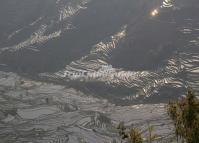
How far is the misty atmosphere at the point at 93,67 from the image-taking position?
66.9 meters

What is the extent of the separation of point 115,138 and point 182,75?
19673 mm

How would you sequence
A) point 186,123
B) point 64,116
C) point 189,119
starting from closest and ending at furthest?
point 189,119, point 186,123, point 64,116

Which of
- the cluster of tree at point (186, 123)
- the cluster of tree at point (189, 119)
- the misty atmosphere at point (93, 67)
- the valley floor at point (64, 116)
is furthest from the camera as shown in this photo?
the misty atmosphere at point (93, 67)

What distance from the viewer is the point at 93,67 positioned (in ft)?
277

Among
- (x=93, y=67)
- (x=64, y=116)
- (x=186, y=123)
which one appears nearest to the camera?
(x=186, y=123)

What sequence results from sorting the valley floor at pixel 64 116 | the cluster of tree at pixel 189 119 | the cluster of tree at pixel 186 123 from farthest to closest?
1. the valley floor at pixel 64 116
2. the cluster of tree at pixel 189 119
3. the cluster of tree at pixel 186 123

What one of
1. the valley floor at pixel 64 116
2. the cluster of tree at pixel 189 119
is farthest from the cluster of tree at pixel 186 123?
the valley floor at pixel 64 116

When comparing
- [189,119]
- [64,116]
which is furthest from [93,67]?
[189,119]

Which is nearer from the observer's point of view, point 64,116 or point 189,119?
point 189,119

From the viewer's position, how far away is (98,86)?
79188mm

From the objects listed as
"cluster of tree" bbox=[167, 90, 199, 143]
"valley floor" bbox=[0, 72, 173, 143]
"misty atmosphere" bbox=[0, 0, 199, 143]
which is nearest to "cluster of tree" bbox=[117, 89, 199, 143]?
"cluster of tree" bbox=[167, 90, 199, 143]

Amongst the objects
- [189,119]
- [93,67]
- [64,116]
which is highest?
[93,67]

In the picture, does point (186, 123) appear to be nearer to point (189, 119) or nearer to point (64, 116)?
point (189, 119)

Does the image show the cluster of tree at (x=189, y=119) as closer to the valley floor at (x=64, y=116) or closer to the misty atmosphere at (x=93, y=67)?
the valley floor at (x=64, y=116)
